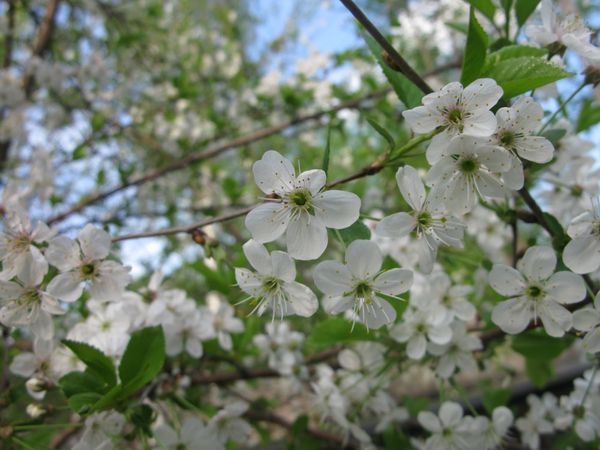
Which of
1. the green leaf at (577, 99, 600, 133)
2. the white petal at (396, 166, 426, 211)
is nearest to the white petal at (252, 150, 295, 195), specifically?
the white petal at (396, 166, 426, 211)

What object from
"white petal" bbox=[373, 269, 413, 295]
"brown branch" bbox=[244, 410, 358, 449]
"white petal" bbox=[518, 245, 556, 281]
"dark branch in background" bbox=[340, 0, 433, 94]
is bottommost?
"brown branch" bbox=[244, 410, 358, 449]

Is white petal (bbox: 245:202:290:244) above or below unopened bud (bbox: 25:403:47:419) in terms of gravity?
above

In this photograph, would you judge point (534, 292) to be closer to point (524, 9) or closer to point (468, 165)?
point (468, 165)

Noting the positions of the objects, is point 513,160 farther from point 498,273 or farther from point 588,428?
point 588,428

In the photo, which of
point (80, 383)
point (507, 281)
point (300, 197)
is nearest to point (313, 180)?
point (300, 197)

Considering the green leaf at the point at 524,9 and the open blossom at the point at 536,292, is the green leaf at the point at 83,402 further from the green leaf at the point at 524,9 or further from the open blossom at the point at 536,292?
the green leaf at the point at 524,9

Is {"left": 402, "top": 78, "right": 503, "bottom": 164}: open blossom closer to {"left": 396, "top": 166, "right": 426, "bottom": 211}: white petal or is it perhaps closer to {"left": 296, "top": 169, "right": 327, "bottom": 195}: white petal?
{"left": 396, "top": 166, "right": 426, "bottom": 211}: white petal

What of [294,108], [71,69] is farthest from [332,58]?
[71,69]
